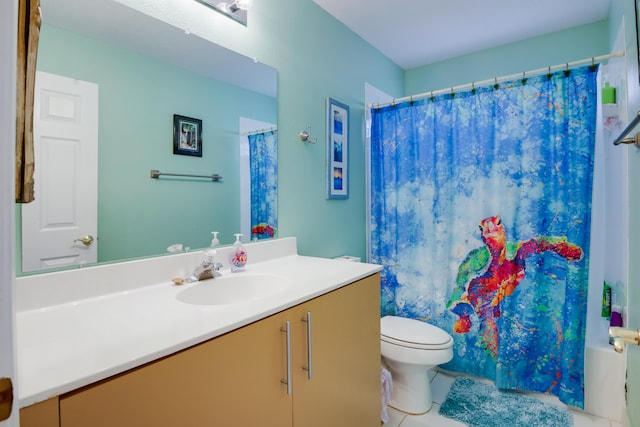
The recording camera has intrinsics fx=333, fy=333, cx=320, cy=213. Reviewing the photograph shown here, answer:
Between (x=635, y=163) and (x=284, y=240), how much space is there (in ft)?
5.10

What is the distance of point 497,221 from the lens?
78.4 inches

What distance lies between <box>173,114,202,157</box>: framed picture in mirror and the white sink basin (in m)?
0.54

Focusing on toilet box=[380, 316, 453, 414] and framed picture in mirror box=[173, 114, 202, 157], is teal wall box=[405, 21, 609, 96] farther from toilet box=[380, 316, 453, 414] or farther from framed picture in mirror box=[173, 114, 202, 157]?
framed picture in mirror box=[173, 114, 202, 157]

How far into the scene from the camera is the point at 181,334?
0.77 meters

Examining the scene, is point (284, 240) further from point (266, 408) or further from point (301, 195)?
point (266, 408)

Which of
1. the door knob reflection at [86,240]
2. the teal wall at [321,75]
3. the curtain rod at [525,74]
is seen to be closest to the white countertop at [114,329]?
the door knob reflection at [86,240]

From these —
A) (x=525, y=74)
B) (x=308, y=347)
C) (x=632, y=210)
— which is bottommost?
(x=308, y=347)

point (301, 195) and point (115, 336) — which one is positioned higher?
point (301, 195)

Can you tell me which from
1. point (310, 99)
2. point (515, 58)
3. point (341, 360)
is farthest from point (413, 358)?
point (515, 58)

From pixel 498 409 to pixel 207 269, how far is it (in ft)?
5.91

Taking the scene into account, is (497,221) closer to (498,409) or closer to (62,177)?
(498,409)

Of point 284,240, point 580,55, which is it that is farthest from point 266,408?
point 580,55

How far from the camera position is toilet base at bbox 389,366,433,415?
190 centimetres

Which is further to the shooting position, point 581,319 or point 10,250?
point 581,319
